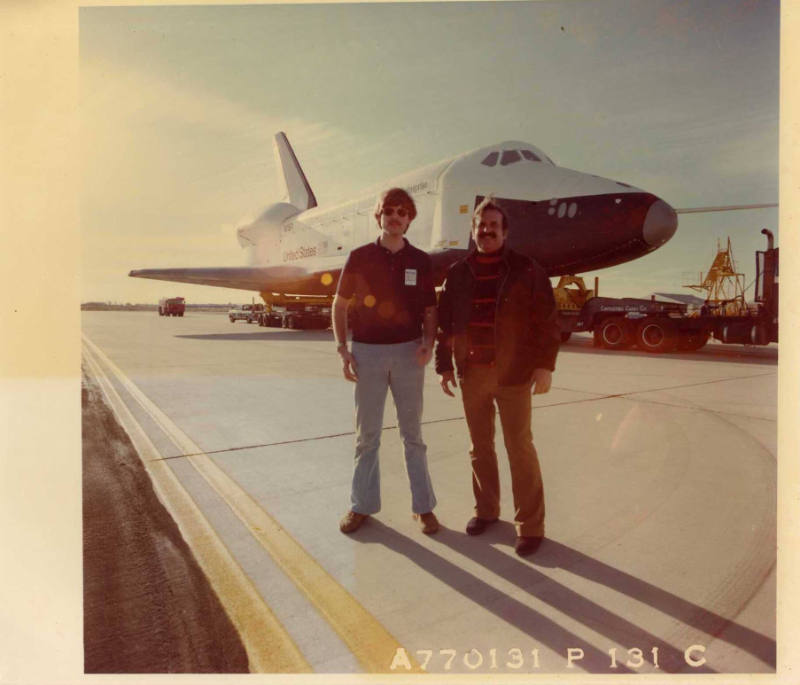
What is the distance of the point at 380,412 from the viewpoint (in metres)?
3.03

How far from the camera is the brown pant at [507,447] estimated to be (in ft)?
9.04

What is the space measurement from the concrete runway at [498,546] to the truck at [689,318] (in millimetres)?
5337

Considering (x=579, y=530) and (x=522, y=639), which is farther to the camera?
(x=579, y=530)

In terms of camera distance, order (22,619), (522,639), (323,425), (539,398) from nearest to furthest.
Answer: (522,639), (22,619), (323,425), (539,398)

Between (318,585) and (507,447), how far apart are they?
122cm

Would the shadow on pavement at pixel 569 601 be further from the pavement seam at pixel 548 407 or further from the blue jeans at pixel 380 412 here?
the pavement seam at pixel 548 407

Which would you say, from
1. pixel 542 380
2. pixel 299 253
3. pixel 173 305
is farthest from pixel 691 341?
pixel 173 305

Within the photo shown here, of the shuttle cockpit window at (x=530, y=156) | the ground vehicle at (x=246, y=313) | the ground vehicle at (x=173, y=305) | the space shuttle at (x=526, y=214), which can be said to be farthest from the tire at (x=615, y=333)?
the ground vehicle at (x=173, y=305)

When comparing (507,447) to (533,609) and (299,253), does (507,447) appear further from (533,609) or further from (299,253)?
(299,253)

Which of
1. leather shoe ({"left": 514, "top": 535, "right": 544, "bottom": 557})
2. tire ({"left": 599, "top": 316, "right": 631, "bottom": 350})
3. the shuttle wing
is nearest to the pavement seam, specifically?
leather shoe ({"left": 514, "top": 535, "right": 544, "bottom": 557})

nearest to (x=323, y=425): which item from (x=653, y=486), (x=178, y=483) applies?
(x=178, y=483)

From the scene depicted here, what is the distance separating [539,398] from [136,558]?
4737mm

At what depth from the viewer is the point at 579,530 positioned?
9.51 ft

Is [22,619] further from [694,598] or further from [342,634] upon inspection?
[694,598]
